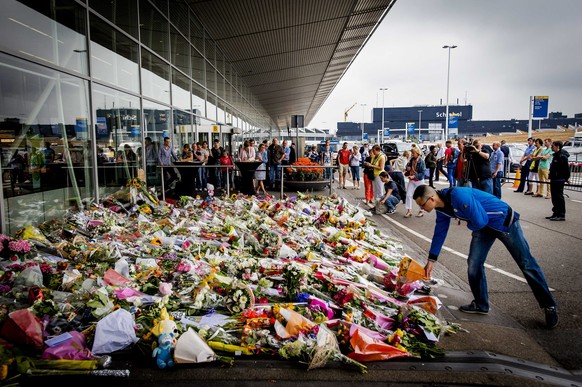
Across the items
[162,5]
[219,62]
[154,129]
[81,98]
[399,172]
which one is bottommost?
[399,172]

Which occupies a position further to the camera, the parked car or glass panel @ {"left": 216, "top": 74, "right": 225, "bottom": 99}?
the parked car

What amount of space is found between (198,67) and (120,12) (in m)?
6.64

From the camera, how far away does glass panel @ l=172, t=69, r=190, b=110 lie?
518 inches

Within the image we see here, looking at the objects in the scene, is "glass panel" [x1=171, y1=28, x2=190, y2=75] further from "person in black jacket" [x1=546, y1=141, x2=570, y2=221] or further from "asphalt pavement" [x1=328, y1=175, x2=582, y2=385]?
"person in black jacket" [x1=546, y1=141, x2=570, y2=221]

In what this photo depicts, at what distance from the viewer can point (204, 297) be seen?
Answer: 4.31 m

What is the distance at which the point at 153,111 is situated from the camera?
11.3 meters

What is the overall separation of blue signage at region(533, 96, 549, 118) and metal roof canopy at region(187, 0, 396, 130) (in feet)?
60.4

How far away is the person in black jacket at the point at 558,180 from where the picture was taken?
1055 cm

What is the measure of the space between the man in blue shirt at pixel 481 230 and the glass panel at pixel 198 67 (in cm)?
1299

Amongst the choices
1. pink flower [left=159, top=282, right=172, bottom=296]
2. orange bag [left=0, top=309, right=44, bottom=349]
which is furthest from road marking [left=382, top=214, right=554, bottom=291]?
orange bag [left=0, top=309, right=44, bottom=349]

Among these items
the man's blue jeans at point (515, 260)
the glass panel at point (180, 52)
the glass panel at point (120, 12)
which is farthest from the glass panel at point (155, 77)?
the man's blue jeans at point (515, 260)

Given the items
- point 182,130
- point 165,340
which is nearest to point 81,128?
point 165,340

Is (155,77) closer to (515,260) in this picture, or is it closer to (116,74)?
(116,74)

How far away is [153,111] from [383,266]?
26.7 feet
